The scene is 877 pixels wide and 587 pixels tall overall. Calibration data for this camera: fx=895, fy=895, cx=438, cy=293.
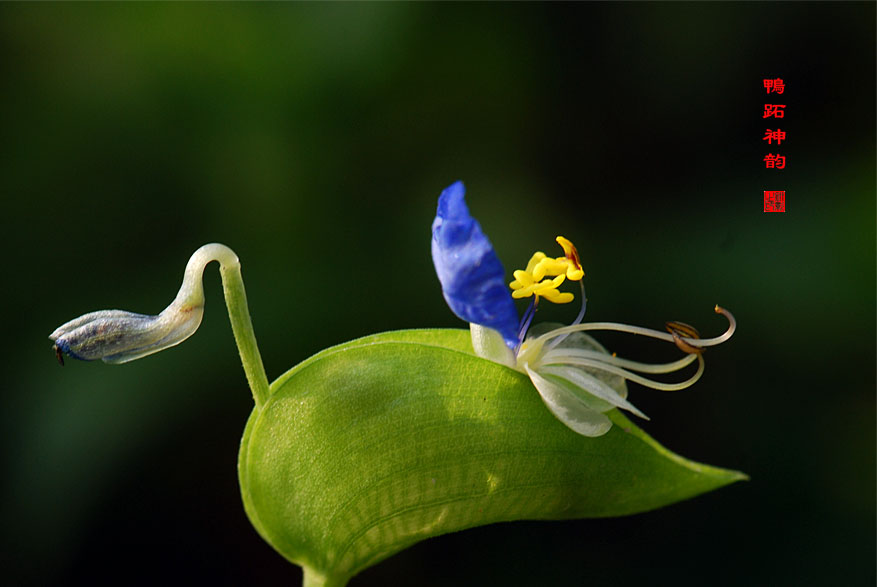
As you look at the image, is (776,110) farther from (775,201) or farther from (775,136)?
(775,201)

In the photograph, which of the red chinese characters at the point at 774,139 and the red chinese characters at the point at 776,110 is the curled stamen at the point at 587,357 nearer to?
the red chinese characters at the point at 774,139

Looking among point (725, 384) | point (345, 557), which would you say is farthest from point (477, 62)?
point (345, 557)

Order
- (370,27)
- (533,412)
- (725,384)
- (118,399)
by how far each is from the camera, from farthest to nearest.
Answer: (725,384)
(370,27)
(118,399)
(533,412)

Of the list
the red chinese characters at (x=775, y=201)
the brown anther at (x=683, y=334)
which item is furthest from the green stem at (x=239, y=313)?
the red chinese characters at (x=775, y=201)

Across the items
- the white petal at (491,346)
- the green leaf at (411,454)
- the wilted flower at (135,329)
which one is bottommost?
the green leaf at (411,454)

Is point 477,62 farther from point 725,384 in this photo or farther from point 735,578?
A: point 735,578

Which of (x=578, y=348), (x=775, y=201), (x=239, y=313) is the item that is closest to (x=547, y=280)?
(x=578, y=348)

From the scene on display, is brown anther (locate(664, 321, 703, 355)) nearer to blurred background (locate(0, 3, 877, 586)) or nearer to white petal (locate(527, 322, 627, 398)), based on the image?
white petal (locate(527, 322, 627, 398))
